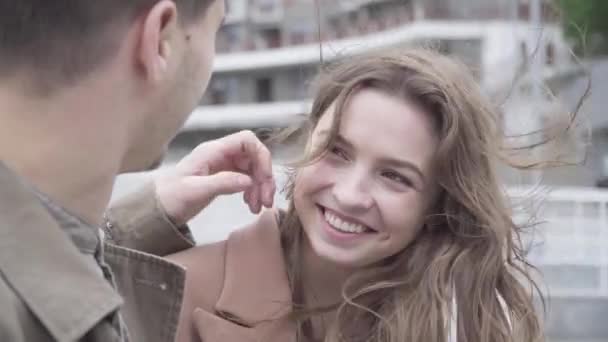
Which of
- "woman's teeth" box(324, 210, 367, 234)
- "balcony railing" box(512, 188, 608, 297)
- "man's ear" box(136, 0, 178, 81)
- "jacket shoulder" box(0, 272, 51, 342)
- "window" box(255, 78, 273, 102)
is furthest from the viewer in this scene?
"window" box(255, 78, 273, 102)

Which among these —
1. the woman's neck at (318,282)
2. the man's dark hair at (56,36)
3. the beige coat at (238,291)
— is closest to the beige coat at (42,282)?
the man's dark hair at (56,36)

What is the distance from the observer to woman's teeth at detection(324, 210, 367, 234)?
6.08 ft

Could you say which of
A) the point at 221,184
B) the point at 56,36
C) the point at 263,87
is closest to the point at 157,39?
the point at 56,36

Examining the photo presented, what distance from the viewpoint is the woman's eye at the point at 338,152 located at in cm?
189

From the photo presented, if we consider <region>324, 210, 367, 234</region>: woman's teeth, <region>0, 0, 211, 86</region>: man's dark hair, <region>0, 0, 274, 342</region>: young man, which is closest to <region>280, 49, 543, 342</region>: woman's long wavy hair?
<region>324, 210, 367, 234</region>: woman's teeth

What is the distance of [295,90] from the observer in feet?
134

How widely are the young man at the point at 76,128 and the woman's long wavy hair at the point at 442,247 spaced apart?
74cm

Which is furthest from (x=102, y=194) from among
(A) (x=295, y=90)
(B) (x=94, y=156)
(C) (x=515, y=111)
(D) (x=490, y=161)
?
(A) (x=295, y=90)

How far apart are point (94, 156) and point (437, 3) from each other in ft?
114

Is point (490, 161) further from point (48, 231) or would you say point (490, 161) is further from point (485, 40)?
point (485, 40)

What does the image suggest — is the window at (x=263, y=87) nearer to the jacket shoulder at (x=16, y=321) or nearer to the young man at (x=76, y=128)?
the young man at (x=76, y=128)

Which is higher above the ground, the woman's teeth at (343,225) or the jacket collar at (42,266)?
the jacket collar at (42,266)

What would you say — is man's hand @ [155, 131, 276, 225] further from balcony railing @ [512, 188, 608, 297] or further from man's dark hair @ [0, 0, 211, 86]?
balcony railing @ [512, 188, 608, 297]

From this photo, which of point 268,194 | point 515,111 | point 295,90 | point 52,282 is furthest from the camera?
point 295,90
